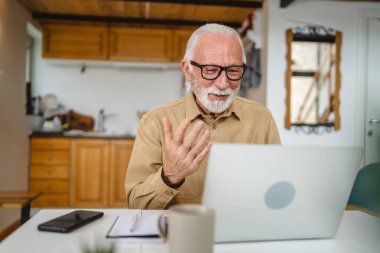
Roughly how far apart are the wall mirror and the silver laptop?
2654 mm

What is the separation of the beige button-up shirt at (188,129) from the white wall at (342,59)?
5.99ft

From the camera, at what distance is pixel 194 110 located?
4.88 ft

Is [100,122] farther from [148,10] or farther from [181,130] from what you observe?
[181,130]

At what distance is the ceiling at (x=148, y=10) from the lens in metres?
3.73

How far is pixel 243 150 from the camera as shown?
70 cm

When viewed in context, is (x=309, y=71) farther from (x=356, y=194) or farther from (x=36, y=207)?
(x=36, y=207)

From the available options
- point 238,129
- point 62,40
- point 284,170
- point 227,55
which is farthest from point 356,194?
point 62,40

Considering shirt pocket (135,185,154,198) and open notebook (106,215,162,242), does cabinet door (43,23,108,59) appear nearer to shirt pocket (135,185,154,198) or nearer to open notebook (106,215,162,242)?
shirt pocket (135,185,154,198)

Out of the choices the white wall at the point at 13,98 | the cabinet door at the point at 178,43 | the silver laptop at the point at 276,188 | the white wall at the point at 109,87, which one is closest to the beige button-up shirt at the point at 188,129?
the silver laptop at the point at 276,188

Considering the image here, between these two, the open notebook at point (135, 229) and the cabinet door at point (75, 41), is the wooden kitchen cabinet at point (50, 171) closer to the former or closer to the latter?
the cabinet door at point (75, 41)

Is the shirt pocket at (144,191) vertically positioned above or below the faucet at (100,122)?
below

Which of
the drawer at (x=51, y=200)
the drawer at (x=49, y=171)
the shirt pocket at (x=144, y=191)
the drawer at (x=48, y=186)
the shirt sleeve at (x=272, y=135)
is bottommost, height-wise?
the drawer at (x=51, y=200)

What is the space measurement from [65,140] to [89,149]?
0.30 metres

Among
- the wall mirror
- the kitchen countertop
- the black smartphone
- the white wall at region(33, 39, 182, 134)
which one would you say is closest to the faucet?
the white wall at region(33, 39, 182, 134)
